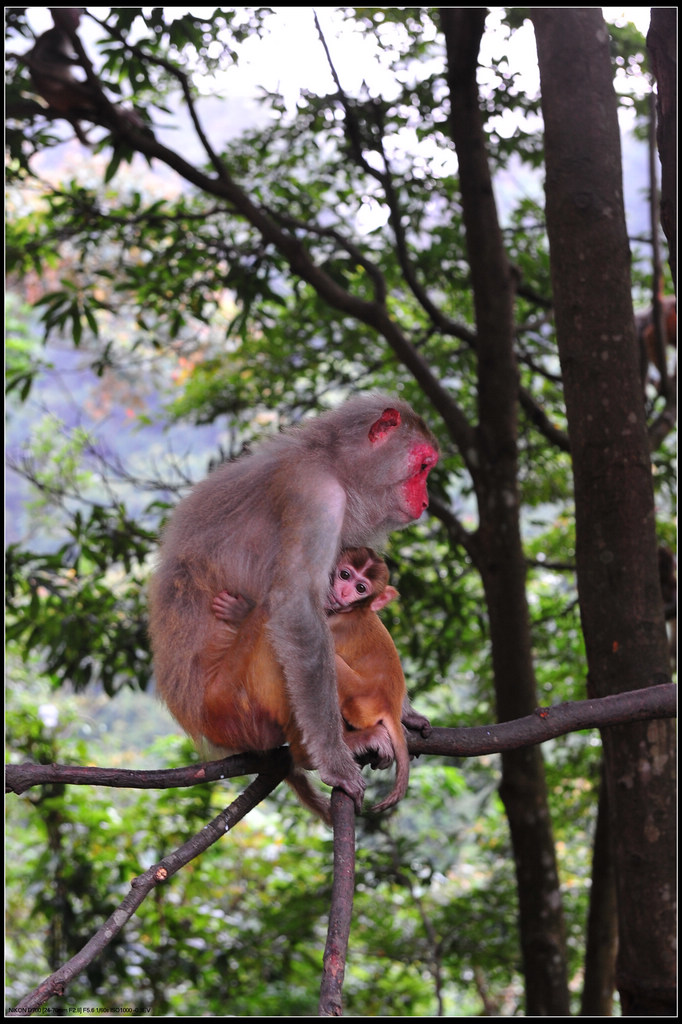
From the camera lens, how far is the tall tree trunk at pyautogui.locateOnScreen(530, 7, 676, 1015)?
3.01m

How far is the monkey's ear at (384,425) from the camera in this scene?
9.35 ft

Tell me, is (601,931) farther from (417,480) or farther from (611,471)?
(417,480)

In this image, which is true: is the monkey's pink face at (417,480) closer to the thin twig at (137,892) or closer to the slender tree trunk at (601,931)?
the thin twig at (137,892)

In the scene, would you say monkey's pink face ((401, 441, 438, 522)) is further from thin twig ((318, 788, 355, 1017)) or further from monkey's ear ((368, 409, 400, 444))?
thin twig ((318, 788, 355, 1017))

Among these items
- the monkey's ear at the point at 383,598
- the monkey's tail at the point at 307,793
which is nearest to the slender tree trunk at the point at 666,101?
the monkey's ear at the point at 383,598

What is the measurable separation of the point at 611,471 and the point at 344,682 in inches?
47.8

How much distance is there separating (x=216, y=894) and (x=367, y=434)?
474cm

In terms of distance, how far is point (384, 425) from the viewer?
2.85m

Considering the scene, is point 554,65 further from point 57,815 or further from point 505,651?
point 57,815

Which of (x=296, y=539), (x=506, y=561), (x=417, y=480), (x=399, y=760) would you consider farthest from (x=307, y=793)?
(x=506, y=561)

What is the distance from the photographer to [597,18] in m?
3.33

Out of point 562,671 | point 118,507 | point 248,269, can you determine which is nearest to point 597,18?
point 248,269

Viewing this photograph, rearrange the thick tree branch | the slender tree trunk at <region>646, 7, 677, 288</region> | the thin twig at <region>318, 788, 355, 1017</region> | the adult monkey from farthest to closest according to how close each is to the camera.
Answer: the adult monkey, the thick tree branch, the slender tree trunk at <region>646, 7, 677, 288</region>, the thin twig at <region>318, 788, 355, 1017</region>

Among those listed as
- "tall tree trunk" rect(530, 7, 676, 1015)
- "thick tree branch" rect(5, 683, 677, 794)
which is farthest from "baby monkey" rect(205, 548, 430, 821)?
"tall tree trunk" rect(530, 7, 676, 1015)
